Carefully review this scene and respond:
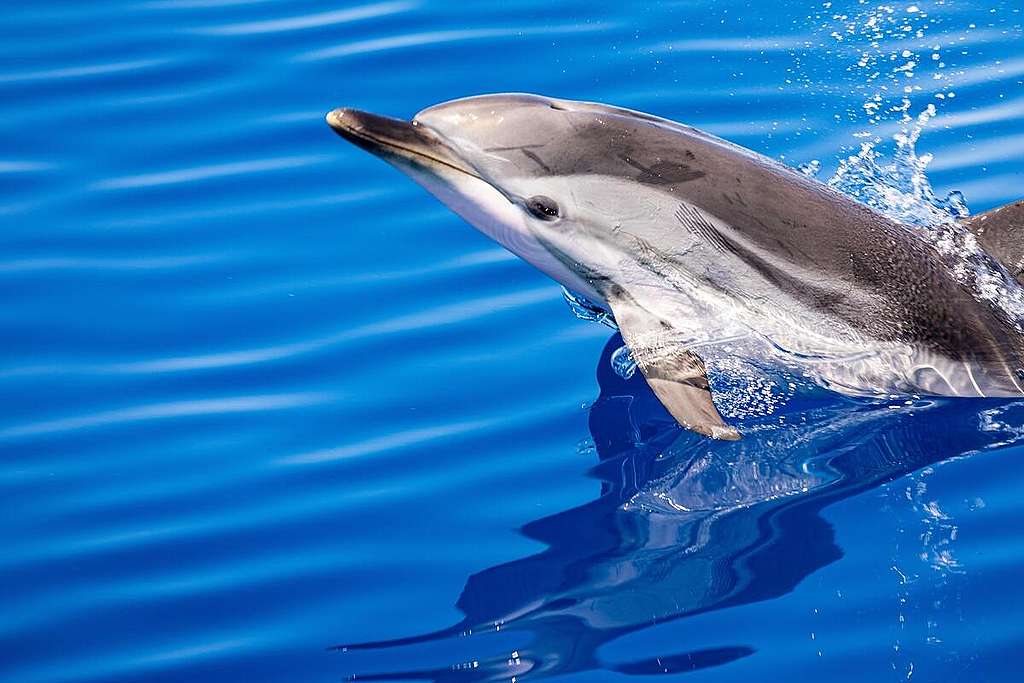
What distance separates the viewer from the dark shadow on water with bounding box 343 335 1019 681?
440 cm

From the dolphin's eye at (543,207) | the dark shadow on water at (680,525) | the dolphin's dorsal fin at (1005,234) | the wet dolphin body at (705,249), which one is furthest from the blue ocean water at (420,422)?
the dolphin's eye at (543,207)

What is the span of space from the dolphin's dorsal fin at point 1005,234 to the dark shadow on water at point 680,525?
55 cm

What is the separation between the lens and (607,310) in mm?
5523

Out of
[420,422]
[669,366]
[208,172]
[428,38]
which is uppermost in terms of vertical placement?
[428,38]

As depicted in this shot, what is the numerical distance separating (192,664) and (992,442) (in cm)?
284

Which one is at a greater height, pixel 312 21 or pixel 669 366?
pixel 312 21

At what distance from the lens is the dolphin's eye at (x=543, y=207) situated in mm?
5238

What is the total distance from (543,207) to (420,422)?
959 mm

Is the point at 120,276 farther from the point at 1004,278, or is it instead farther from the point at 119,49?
the point at 1004,278

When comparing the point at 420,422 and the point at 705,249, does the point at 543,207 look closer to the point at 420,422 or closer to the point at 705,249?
the point at 705,249

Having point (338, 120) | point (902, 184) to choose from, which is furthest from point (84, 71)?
point (902, 184)

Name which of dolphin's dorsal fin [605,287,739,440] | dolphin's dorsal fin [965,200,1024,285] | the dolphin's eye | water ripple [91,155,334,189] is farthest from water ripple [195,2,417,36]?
dolphin's dorsal fin [965,200,1024,285]

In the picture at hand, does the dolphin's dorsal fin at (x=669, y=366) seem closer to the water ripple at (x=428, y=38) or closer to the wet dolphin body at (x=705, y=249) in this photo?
the wet dolphin body at (x=705, y=249)

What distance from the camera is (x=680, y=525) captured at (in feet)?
16.0
